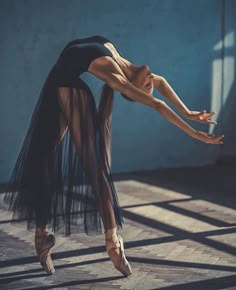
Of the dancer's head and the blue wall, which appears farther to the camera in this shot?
the blue wall

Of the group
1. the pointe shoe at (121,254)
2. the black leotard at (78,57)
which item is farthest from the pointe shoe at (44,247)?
the black leotard at (78,57)

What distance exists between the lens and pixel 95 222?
3623 millimetres

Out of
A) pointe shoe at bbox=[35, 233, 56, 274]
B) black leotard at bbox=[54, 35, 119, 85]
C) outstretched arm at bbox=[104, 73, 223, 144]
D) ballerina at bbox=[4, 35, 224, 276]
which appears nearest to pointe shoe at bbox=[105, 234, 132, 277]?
ballerina at bbox=[4, 35, 224, 276]

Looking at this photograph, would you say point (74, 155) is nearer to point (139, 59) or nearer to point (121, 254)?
point (121, 254)

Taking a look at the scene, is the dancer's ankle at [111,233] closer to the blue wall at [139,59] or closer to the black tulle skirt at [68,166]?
the black tulle skirt at [68,166]

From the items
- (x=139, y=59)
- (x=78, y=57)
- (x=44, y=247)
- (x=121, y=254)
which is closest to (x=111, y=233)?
(x=121, y=254)

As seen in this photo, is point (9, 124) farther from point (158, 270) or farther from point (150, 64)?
point (158, 270)

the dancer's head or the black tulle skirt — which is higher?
the dancer's head

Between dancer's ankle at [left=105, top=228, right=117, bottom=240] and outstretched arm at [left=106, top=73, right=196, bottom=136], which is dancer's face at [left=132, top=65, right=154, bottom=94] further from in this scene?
dancer's ankle at [left=105, top=228, right=117, bottom=240]

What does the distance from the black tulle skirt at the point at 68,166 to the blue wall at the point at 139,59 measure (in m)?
2.80

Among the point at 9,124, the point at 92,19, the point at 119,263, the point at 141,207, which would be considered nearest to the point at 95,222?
the point at 119,263

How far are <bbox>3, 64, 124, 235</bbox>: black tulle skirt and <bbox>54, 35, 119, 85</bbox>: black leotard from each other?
40 millimetres

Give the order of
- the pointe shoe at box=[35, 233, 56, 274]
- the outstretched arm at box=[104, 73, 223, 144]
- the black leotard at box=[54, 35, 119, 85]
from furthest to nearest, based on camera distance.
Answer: the pointe shoe at box=[35, 233, 56, 274], the black leotard at box=[54, 35, 119, 85], the outstretched arm at box=[104, 73, 223, 144]

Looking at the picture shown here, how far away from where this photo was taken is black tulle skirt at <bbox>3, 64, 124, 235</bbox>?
3.52 m
